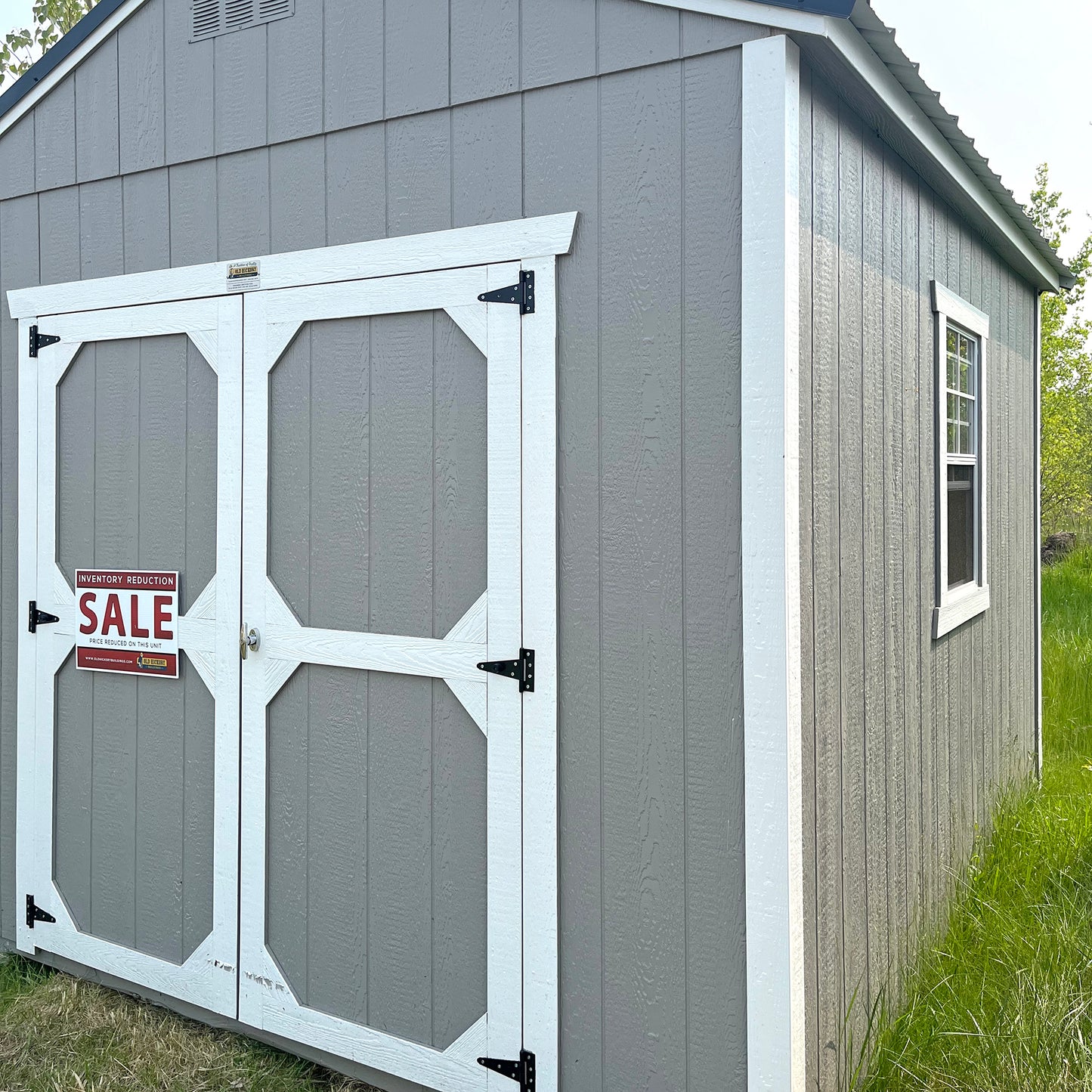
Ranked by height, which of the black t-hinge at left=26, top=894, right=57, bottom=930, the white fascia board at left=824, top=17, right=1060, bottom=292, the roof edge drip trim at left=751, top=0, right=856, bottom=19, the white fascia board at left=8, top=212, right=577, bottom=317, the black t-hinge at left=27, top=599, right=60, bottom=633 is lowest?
the black t-hinge at left=26, top=894, right=57, bottom=930

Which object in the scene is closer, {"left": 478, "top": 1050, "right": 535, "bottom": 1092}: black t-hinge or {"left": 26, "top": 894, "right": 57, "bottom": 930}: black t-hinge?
{"left": 478, "top": 1050, "right": 535, "bottom": 1092}: black t-hinge

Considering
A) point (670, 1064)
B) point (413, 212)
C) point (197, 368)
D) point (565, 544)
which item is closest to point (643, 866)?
point (670, 1064)

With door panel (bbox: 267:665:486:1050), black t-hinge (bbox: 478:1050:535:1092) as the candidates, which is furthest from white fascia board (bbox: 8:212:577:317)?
black t-hinge (bbox: 478:1050:535:1092)

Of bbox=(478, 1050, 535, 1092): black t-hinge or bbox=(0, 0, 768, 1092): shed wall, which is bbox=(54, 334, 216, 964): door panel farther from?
bbox=(478, 1050, 535, 1092): black t-hinge

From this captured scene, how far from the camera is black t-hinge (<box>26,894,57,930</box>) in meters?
3.91

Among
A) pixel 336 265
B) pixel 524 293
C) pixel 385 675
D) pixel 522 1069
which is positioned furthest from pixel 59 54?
pixel 522 1069

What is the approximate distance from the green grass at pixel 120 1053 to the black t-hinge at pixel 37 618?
50.6 inches

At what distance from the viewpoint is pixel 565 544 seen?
2830 millimetres

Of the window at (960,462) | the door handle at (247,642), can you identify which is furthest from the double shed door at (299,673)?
the window at (960,462)

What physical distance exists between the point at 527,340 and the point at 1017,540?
414 cm

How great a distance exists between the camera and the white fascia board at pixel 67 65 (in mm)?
3676

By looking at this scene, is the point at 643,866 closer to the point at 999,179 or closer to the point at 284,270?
the point at 284,270

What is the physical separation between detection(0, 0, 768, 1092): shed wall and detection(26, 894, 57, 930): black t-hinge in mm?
2139

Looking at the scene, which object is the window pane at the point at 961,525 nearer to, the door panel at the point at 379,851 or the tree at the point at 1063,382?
the door panel at the point at 379,851
